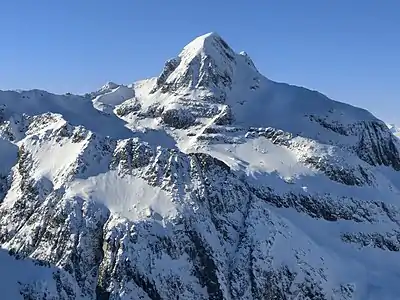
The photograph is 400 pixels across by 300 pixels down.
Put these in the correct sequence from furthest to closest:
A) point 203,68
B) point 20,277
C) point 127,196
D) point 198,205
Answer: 1. point 203,68
2. point 127,196
3. point 198,205
4. point 20,277

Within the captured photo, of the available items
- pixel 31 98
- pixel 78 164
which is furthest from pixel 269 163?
pixel 31 98

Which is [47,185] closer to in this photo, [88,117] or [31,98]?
[88,117]

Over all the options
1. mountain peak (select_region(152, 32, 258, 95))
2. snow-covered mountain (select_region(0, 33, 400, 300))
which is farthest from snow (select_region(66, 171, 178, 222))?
mountain peak (select_region(152, 32, 258, 95))

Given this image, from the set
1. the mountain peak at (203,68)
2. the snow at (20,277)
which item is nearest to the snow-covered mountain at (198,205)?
the snow at (20,277)

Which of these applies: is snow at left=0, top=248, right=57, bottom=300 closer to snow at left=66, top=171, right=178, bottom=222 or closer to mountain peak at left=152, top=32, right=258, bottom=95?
snow at left=66, top=171, right=178, bottom=222

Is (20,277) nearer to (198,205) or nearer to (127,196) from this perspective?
(127,196)

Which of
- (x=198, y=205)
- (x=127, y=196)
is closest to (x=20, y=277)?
(x=127, y=196)

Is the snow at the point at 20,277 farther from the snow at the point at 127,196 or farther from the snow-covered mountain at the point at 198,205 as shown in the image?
the snow at the point at 127,196
